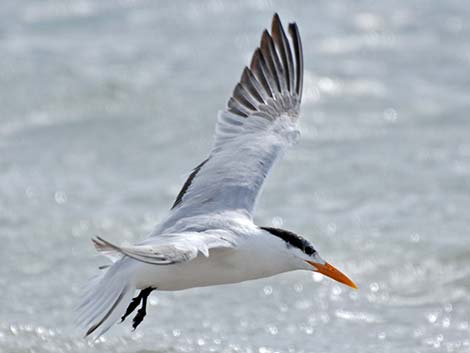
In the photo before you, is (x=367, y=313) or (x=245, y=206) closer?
(x=245, y=206)

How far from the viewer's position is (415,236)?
9.02 metres

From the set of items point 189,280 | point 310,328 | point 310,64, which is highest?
Result: point 310,64

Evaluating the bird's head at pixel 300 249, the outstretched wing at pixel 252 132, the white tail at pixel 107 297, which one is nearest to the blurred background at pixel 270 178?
the outstretched wing at pixel 252 132

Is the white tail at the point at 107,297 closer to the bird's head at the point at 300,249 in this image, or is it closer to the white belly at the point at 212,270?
the white belly at the point at 212,270

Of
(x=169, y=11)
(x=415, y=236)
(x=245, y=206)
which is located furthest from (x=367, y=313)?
(x=169, y=11)

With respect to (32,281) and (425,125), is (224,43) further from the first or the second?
(32,281)

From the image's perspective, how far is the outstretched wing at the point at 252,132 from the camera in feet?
21.3

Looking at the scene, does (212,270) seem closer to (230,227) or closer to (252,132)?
(230,227)

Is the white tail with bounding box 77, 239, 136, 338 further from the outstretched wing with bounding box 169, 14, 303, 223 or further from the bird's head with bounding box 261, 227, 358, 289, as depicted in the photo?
the bird's head with bounding box 261, 227, 358, 289

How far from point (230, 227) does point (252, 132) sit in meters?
1.38

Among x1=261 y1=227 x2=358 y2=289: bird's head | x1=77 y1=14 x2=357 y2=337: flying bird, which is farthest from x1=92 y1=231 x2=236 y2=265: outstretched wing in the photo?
x1=261 y1=227 x2=358 y2=289: bird's head

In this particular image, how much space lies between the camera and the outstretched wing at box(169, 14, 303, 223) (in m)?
6.48

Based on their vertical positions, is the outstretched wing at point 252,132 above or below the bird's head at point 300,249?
above

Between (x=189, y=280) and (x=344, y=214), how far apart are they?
383cm
